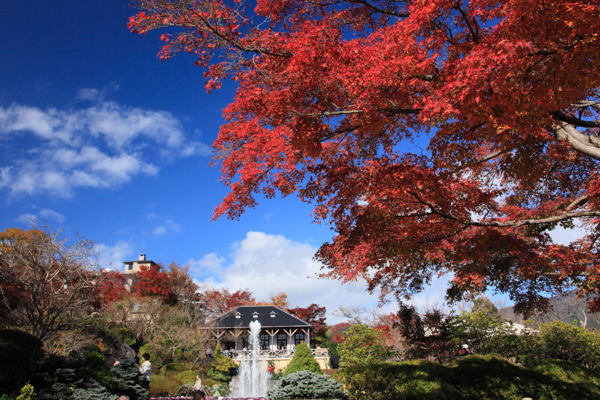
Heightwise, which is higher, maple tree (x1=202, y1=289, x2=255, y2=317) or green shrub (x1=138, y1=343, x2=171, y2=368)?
maple tree (x1=202, y1=289, x2=255, y2=317)

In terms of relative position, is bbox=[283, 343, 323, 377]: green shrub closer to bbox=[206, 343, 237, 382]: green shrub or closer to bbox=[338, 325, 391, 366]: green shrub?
bbox=[338, 325, 391, 366]: green shrub

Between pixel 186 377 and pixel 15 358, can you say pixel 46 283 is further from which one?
pixel 186 377

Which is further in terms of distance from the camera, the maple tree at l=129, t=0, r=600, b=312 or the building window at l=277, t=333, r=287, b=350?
the building window at l=277, t=333, r=287, b=350

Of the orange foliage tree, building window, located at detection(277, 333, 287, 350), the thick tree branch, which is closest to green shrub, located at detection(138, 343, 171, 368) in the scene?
the orange foliage tree

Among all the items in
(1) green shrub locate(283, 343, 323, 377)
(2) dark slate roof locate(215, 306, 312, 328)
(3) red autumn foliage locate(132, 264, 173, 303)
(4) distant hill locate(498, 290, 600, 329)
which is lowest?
(1) green shrub locate(283, 343, 323, 377)

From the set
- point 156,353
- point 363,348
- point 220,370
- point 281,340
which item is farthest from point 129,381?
point 281,340

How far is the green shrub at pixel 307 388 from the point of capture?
9.40m

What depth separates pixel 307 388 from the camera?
9.60 metres

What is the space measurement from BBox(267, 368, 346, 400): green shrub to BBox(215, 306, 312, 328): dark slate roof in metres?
24.2

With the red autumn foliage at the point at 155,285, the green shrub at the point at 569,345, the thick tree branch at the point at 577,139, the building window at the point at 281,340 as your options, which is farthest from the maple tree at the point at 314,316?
the thick tree branch at the point at 577,139

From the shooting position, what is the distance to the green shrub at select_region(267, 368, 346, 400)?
940 centimetres

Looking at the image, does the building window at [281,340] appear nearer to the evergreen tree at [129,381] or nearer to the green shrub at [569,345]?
the green shrub at [569,345]

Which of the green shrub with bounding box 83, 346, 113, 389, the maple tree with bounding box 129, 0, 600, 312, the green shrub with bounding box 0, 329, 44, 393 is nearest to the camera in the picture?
the maple tree with bounding box 129, 0, 600, 312

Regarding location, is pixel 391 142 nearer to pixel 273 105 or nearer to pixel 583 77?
pixel 273 105
